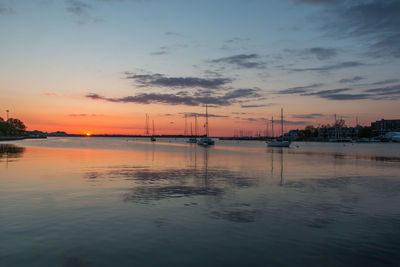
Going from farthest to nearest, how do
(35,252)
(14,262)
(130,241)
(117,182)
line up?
(117,182) → (130,241) → (35,252) → (14,262)

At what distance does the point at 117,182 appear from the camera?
78.7 ft

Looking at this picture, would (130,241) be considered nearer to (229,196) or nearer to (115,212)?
(115,212)

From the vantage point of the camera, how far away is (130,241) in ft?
35.0

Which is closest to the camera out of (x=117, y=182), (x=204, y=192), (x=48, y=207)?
(x=48, y=207)

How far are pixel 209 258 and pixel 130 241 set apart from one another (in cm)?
308

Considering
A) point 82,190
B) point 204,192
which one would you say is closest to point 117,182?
point 82,190

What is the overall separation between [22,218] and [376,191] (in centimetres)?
2125

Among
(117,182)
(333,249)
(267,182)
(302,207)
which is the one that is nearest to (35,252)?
(333,249)

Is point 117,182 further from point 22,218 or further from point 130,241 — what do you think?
point 130,241

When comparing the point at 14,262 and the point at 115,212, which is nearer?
the point at 14,262

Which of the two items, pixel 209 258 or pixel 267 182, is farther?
pixel 267 182

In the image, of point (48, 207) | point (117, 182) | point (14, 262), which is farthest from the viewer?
point (117, 182)

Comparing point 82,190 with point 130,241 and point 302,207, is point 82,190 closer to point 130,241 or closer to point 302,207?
point 130,241

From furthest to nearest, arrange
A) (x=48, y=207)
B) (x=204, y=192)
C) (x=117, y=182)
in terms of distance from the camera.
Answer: (x=117, y=182) → (x=204, y=192) → (x=48, y=207)
